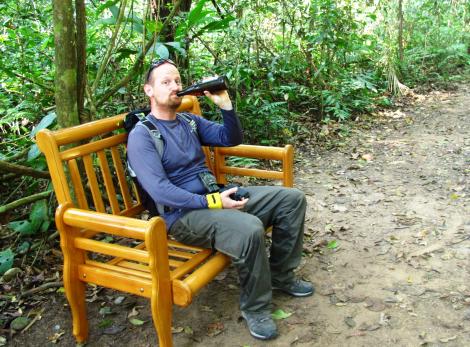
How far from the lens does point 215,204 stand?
2.71 metres

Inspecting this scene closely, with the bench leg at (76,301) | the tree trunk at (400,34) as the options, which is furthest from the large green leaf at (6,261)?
the tree trunk at (400,34)

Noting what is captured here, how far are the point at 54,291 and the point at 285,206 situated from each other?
1.81 m

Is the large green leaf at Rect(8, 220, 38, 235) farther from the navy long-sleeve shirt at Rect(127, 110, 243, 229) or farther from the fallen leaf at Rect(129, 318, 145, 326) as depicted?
the navy long-sleeve shirt at Rect(127, 110, 243, 229)

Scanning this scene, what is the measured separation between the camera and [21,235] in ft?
12.3

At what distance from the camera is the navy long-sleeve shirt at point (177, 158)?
2.67m

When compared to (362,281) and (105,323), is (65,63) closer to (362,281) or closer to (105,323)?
(105,323)

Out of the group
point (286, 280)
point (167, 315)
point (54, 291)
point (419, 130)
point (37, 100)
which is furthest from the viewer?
point (419, 130)

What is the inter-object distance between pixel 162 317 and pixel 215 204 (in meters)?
0.71

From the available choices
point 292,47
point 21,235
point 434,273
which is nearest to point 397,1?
point 292,47

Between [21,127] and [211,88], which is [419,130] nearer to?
[211,88]

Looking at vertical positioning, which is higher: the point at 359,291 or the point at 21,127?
the point at 21,127

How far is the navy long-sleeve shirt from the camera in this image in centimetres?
267

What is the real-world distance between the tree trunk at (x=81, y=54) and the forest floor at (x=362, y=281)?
1358 mm

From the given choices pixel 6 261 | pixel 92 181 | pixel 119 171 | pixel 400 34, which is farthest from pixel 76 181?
pixel 400 34
